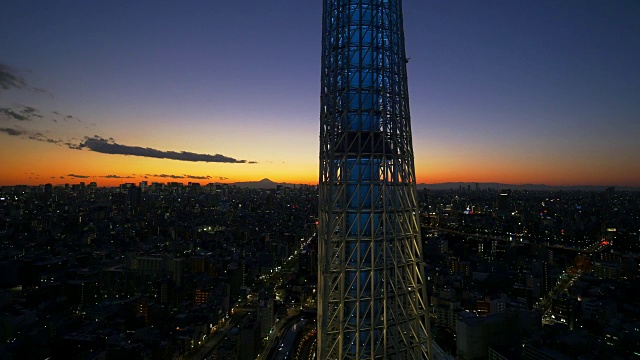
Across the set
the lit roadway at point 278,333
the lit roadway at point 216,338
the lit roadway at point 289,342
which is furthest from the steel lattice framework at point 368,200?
the lit roadway at point 216,338

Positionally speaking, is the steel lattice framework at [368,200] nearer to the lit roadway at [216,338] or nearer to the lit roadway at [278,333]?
the lit roadway at [278,333]

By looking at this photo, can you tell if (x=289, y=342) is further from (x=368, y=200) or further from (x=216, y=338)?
(x=368, y=200)

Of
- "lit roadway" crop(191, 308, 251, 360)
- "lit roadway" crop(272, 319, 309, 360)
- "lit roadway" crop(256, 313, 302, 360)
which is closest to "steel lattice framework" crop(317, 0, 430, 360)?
"lit roadway" crop(272, 319, 309, 360)

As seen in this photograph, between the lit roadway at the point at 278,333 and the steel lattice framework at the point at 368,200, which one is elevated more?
the steel lattice framework at the point at 368,200

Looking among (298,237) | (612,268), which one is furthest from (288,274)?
(612,268)

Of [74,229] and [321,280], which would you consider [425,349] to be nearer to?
[321,280]

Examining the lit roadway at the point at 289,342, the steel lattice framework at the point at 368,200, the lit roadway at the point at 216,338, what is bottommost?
the lit roadway at the point at 216,338

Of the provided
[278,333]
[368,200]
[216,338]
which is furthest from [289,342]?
[368,200]

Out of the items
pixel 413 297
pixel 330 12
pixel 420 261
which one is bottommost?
pixel 413 297
